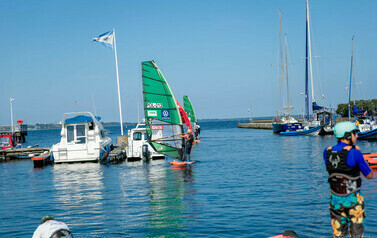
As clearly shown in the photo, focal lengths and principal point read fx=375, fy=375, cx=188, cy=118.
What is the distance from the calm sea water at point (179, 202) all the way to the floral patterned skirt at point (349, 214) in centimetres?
328

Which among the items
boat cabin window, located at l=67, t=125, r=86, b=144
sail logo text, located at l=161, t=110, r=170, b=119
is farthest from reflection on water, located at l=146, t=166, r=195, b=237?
boat cabin window, located at l=67, t=125, r=86, b=144

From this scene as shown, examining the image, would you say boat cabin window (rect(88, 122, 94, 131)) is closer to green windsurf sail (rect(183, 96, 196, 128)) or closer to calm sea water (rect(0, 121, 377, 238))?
calm sea water (rect(0, 121, 377, 238))

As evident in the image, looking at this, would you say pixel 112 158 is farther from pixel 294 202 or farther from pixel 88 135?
pixel 294 202

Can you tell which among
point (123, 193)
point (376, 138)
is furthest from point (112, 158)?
point (376, 138)

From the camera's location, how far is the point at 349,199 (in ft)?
19.0

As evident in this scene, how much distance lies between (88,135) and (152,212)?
1830cm

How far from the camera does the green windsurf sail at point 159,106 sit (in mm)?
23109

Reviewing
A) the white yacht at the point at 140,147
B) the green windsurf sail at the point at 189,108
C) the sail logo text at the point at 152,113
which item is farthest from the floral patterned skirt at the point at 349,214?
the green windsurf sail at the point at 189,108

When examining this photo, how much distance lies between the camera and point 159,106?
2322cm

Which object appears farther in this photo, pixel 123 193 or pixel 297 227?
pixel 123 193

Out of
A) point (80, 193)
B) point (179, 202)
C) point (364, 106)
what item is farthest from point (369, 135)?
point (364, 106)

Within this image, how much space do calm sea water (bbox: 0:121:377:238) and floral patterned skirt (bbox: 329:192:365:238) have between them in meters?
3.28

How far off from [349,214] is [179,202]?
802cm

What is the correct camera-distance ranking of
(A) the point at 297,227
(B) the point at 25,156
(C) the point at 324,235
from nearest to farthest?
1. (C) the point at 324,235
2. (A) the point at 297,227
3. (B) the point at 25,156
